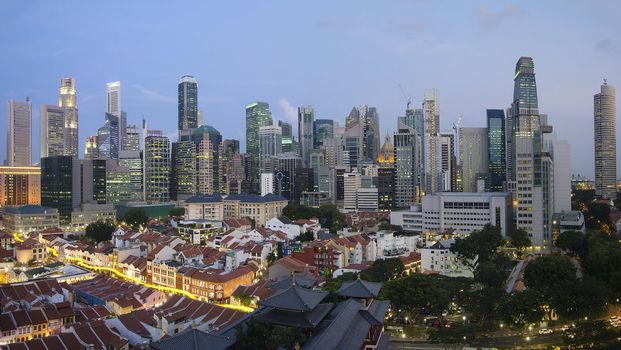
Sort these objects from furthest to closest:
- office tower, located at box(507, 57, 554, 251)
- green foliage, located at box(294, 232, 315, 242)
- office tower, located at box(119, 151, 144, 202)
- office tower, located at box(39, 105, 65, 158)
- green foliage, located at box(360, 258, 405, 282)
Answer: office tower, located at box(39, 105, 65, 158)
office tower, located at box(119, 151, 144, 202)
green foliage, located at box(294, 232, 315, 242)
office tower, located at box(507, 57, 554, 251)
green foliage, located at box(360, 258, 405, 282)

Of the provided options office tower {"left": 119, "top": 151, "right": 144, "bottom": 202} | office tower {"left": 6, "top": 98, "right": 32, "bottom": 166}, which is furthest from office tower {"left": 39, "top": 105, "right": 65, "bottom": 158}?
office tower {"left": 119, "top": 151, "right": 144, "bottom": 202}

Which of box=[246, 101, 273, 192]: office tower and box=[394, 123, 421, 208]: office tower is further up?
box=[246, 101, 273, 192]: office tower

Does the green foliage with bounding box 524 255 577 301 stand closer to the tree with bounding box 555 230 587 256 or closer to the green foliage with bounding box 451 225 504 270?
the green foliage with bounding box 451 225 504 270

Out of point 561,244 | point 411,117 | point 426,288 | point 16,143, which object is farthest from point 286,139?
point 426,288

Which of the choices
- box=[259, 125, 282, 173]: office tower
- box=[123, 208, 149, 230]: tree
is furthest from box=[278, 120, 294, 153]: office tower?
box=[123, 208, 149, 230]: tree

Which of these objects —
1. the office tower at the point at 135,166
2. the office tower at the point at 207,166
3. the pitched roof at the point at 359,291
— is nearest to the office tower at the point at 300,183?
the office tower at the point at 207,166

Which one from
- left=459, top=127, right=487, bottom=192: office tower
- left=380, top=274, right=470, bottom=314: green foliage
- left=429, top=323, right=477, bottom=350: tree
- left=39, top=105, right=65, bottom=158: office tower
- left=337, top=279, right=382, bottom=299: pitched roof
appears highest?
left=39, top=105, right=65, bottom=158: office tower

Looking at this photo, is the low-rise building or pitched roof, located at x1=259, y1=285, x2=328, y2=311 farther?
the low-rise building

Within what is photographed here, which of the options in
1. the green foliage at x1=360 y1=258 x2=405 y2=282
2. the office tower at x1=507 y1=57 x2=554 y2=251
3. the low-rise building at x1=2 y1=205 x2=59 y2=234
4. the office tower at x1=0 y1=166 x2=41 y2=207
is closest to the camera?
the green foliage at x1=360 y1=258 x2=405 y2=282
